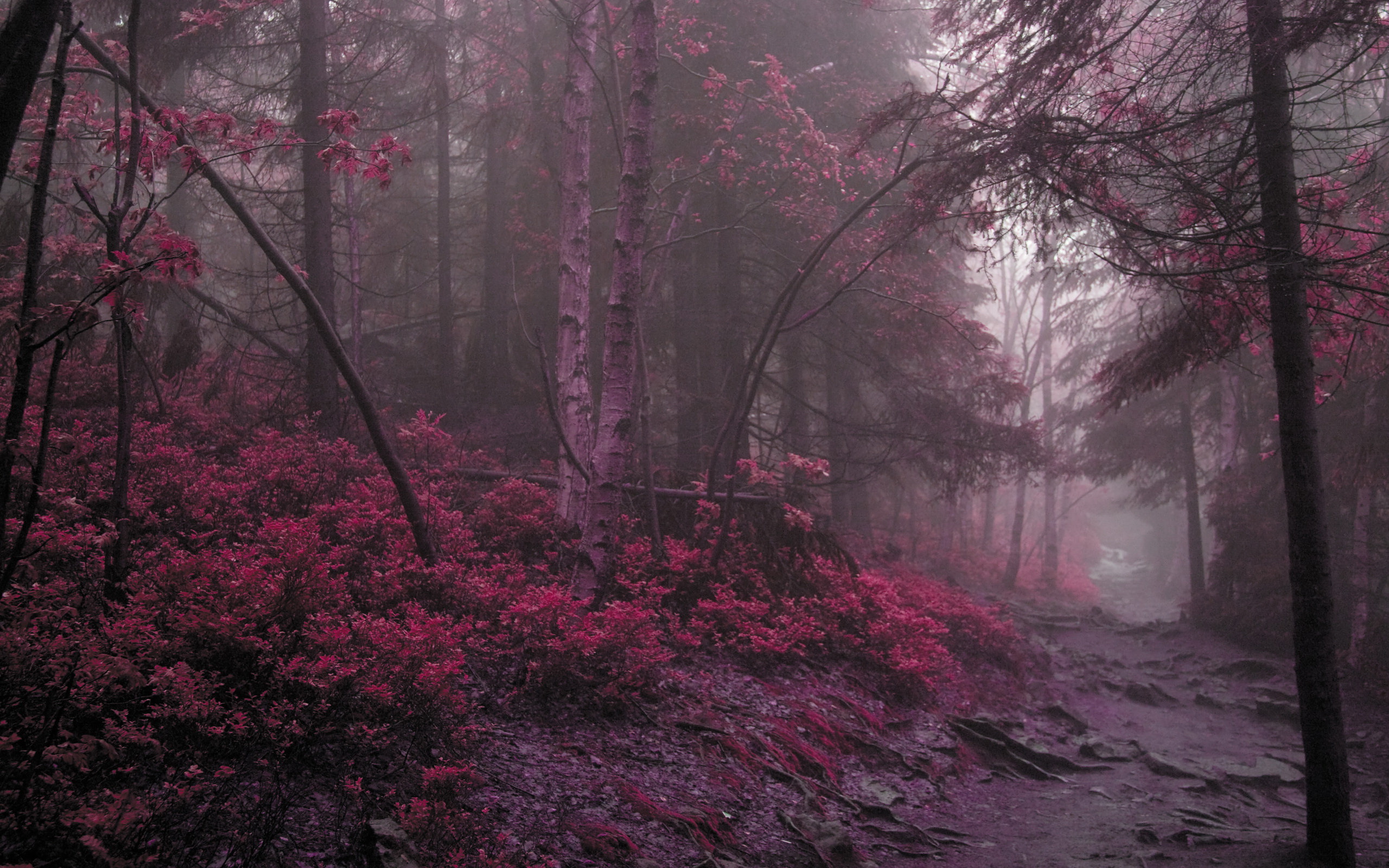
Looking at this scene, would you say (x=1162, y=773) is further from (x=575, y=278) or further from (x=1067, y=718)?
(x=575, y=278)

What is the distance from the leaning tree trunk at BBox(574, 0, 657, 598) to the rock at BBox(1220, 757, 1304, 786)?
7762mm

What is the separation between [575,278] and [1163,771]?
8.82 meters

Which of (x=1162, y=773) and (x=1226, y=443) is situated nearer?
(x=1162, y=773)

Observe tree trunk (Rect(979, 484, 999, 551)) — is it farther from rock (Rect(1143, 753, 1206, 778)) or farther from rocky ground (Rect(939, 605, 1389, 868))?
rock (Rect(1143, 753, 1206, 778))

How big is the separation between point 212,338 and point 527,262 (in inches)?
391

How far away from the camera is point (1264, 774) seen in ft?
27.9

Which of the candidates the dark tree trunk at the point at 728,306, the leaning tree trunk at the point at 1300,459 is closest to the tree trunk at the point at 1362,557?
the leaning tree trunk at the point at 1300,459

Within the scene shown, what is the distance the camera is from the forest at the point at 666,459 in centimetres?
366

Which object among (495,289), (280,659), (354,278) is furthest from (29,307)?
(495,289)

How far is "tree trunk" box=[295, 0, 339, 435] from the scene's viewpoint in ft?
33.7

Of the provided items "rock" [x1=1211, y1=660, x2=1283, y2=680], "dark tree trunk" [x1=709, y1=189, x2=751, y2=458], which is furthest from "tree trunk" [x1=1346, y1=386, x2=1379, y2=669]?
"dark tree trunk" [x1=709, y1=189, x2=751, y2=458]

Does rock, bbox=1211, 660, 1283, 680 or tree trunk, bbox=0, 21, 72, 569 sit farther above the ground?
tree trunk, bbox=0, 21, 72, 569

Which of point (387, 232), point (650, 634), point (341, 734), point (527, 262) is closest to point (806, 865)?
point (650, 634)

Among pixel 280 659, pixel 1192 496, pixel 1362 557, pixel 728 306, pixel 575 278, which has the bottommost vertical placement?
pixel 1362 557
